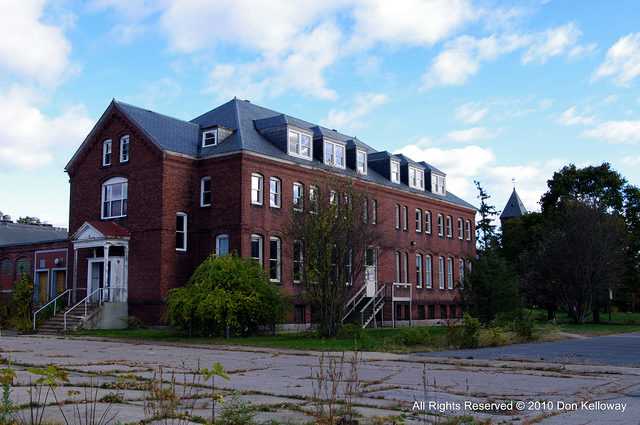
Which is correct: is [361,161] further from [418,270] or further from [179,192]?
[179,192]

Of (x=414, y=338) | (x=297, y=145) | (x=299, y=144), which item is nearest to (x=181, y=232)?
(x=297, y=145)

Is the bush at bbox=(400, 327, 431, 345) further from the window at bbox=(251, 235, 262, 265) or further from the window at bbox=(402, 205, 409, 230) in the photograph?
the window at bbox=(402, 205, 409, 230)

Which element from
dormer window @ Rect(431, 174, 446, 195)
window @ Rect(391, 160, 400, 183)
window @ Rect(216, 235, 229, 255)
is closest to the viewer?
window @ Rect(216, 235, 229, 255)

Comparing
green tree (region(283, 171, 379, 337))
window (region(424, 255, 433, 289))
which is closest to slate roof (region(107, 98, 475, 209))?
green tree (region(283, 171, 379, 337))

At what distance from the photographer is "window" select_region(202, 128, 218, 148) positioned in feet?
108

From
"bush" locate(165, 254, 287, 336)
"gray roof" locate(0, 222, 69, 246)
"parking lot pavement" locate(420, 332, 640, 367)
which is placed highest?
"gray roof" locate(0, 222, 69, 246)

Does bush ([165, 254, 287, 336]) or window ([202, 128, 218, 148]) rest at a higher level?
window ([202, 128, 218, 148])

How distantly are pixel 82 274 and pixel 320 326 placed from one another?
15843mm

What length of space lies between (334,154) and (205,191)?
28.3 feet

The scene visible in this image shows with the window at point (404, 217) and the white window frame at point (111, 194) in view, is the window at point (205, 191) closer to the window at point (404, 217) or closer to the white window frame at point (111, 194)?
the white window frame at point (111, 194)

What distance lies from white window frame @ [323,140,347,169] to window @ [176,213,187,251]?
893 centimetres

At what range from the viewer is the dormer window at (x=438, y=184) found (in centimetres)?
4716

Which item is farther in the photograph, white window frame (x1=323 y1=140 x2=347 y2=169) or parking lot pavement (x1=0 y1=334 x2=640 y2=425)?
white window frame (x1=323 y1=140 x2=347 y2=169)

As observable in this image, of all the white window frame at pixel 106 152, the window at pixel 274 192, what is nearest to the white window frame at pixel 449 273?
the window at pixel 274 192
